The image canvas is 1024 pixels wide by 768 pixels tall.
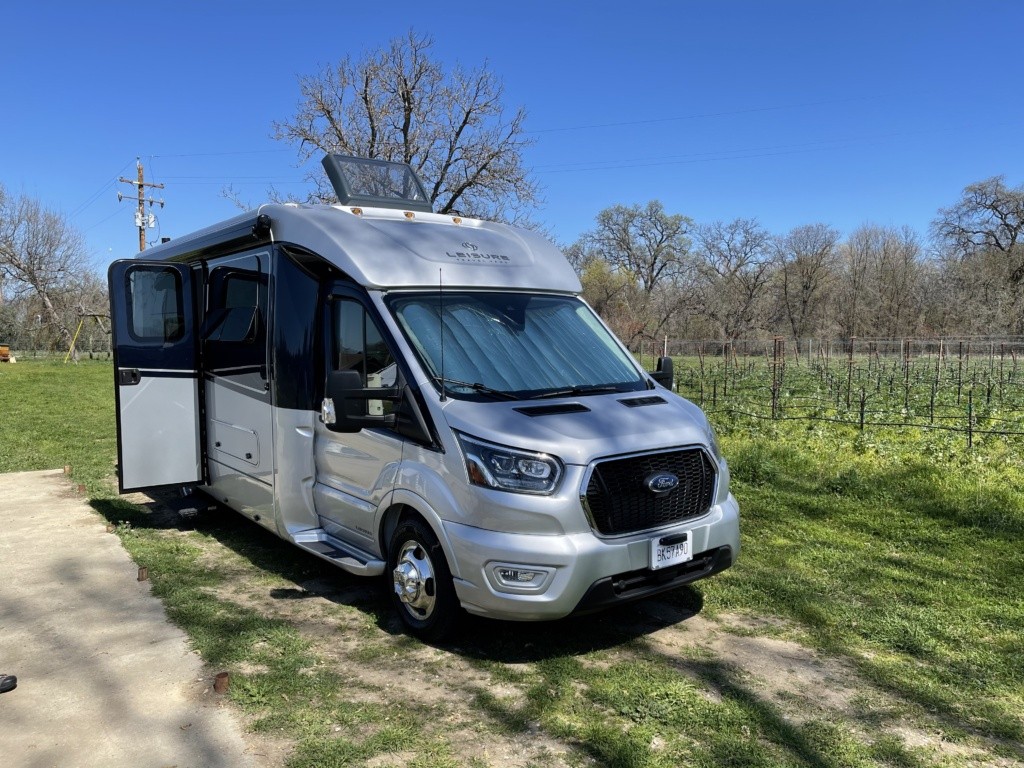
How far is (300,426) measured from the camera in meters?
5.05

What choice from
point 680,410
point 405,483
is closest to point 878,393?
point 680,410

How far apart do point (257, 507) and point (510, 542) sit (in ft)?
9.22

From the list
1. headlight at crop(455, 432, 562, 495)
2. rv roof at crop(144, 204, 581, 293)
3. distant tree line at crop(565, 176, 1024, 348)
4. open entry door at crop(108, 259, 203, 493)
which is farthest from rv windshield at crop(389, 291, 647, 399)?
distant tree line at crop(565, 176, 1024, 348)

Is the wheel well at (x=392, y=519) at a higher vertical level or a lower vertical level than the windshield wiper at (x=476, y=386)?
lower

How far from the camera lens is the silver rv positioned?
376 cm

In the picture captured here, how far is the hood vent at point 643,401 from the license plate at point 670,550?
783 millimetres

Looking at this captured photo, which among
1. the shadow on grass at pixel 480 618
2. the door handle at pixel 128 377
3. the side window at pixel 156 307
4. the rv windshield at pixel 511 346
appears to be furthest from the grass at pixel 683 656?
the side window at pixel 156 307

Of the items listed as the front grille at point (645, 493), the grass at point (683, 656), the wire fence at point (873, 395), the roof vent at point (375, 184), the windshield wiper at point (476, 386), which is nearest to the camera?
the grass at point (683, 656)

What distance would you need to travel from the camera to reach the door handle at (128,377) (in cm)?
615

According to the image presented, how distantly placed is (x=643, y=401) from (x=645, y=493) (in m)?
0.68

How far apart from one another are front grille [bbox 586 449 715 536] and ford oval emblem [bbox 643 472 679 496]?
0.06 ft

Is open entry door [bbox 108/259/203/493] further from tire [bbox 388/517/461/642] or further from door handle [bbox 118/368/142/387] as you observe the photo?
tire [bbox 388/517/461/642]

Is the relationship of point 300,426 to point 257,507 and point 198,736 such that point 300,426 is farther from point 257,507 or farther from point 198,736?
point 198,736

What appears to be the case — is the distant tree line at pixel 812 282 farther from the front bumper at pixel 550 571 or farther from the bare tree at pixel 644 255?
the front bumper at pixel 550 571
